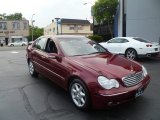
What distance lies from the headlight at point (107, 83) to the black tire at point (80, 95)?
35 centimetres

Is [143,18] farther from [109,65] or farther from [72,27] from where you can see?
[72,27]

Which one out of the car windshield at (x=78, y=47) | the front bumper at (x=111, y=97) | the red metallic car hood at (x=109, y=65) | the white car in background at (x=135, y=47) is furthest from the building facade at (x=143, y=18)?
the front bumper at (x=111, y=97)

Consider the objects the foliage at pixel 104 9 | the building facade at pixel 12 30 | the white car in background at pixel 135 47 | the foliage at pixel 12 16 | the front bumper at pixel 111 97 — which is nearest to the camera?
the front bumper at pixel 111 97

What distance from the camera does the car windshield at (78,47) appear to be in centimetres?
608

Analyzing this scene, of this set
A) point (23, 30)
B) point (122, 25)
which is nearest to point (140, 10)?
point (122, 25)

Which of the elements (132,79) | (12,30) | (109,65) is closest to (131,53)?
(109,65)

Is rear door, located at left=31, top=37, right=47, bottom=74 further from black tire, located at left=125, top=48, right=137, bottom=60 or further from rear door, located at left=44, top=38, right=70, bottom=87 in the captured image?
black tire, located at left=125, top=48, right=137, bottom=60

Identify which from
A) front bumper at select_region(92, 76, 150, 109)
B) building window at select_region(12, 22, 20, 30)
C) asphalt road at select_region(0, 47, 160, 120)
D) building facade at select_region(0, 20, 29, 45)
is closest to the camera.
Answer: front bumper at select_region(92, 76, 150, 109)

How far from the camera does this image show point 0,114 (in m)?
4.95

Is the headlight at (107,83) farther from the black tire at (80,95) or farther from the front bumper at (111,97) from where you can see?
the black tire at (80,95)

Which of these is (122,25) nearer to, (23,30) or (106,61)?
(106,61)

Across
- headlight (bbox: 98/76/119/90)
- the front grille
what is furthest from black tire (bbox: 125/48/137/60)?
headlight (bbox: 98/76/119/90)

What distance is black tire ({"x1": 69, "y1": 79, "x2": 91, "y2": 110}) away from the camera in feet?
15.8

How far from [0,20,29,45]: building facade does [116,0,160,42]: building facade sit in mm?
47013
